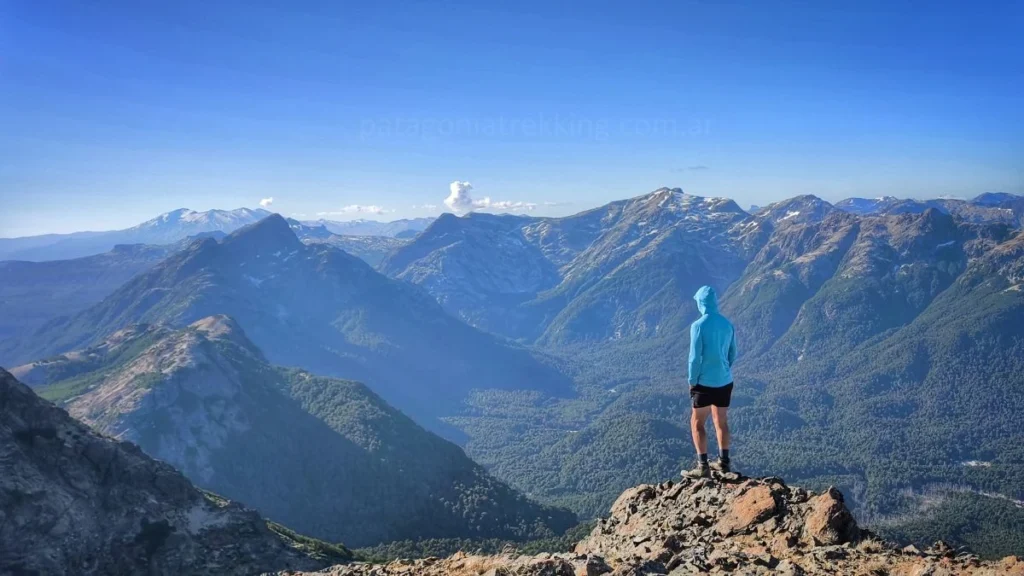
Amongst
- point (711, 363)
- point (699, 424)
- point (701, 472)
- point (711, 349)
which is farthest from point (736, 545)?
point (711, 349)

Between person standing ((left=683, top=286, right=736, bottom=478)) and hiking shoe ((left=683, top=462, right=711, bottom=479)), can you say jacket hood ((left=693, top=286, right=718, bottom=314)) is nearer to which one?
person standing ((left=683, top=286, right=736, bottom=478))

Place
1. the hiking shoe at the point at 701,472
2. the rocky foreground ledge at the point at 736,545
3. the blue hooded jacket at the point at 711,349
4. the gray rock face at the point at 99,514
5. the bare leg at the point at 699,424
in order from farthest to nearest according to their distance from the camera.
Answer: the gray rock face at the point at 99,514
the hiking shoe at the point at 701,472
the bare leg at the point at 699,424
the blue hooded jacket at the point at 711,349
the rocky foreground ledge at the point at 736,545

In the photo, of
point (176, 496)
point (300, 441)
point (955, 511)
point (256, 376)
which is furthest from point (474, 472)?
point (955, 511)

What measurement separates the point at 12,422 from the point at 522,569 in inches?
1680

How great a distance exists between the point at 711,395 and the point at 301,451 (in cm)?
16596

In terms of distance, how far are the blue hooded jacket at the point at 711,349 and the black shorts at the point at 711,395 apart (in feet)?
0.44

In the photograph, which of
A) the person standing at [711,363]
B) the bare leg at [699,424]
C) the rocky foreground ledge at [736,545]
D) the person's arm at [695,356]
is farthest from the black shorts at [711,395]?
the rocky foreground ledge at [736,545]

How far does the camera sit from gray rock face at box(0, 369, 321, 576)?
3469 centimetres

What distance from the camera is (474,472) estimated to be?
157500 mm

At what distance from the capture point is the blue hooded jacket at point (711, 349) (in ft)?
57.9

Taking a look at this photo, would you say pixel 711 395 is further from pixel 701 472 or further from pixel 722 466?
pixel 701 472

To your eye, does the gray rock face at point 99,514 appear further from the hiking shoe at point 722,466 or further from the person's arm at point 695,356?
the person's arm at point 695,356

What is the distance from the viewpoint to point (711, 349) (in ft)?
58.2

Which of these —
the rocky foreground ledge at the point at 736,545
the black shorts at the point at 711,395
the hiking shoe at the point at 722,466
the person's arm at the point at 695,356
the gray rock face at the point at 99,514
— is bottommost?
the gray rock face at the point at 99,514
